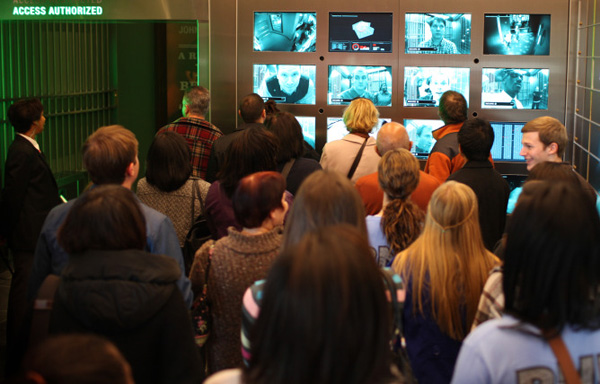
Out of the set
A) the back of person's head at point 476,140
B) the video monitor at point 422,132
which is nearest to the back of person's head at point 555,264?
the back of person's head at point 476,140

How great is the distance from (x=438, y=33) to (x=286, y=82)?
1312mm

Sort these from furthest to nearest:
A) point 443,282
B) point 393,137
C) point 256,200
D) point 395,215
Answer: point 393,137, point 395,215, point 256,200, point 443,282

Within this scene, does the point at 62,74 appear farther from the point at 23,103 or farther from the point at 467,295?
the point at 467,295

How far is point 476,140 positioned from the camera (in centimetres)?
441

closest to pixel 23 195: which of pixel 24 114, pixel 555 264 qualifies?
pixel 24 114

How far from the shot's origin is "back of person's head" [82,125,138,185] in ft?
10.2

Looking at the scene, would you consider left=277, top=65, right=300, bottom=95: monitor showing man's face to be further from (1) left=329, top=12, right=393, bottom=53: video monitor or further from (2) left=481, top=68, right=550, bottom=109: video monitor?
(2) left=481, top=68, right=550, bottom=109: video monitor

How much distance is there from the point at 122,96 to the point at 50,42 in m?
1.30

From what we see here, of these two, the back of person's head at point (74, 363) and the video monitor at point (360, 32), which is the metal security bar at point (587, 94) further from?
the back of person's head at point (74, 363)

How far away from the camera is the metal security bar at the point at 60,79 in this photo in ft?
24.0

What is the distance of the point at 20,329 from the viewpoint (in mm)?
2424

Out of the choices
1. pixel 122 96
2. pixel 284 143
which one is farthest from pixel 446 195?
pixel 122 96

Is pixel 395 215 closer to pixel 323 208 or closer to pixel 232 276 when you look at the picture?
pixel 232 276

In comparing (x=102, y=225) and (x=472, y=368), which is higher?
(x=102, y=225)
